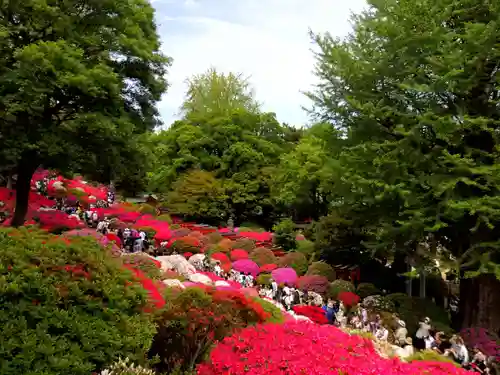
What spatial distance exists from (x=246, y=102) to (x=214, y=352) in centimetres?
4912

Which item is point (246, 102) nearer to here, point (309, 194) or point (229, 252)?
point (309, 194)

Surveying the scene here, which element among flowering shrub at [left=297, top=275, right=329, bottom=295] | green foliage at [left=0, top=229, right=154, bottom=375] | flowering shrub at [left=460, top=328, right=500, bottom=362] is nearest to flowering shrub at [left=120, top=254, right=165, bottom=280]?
green foliage at [left=0, top=229, right=154, bottom=375]

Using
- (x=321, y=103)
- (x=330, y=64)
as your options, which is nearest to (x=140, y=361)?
(x=321, y=103)

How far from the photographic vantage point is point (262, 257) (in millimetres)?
24594

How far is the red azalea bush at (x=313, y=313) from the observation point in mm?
15367

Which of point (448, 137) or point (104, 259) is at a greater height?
point (448, 137)

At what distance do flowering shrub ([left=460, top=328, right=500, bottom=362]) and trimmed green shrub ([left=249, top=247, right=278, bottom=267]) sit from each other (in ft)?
37.1

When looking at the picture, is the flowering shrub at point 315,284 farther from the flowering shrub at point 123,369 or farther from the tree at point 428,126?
the flowering shrub at point 123,369

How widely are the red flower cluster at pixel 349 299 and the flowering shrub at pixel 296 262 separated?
5.59 meters

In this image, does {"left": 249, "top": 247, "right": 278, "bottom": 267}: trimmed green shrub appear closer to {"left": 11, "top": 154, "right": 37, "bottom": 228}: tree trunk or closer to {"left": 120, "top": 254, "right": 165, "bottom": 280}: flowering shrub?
{"left": 120, "top": 254, "right": 165, "bottom": 280}: flowering shrub

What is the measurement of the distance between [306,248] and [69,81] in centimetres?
1533

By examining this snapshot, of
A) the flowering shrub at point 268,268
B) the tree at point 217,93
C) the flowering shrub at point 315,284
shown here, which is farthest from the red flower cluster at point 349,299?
the tree at point 217,93

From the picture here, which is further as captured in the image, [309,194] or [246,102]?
[246,102]

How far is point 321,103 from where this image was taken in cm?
1708
